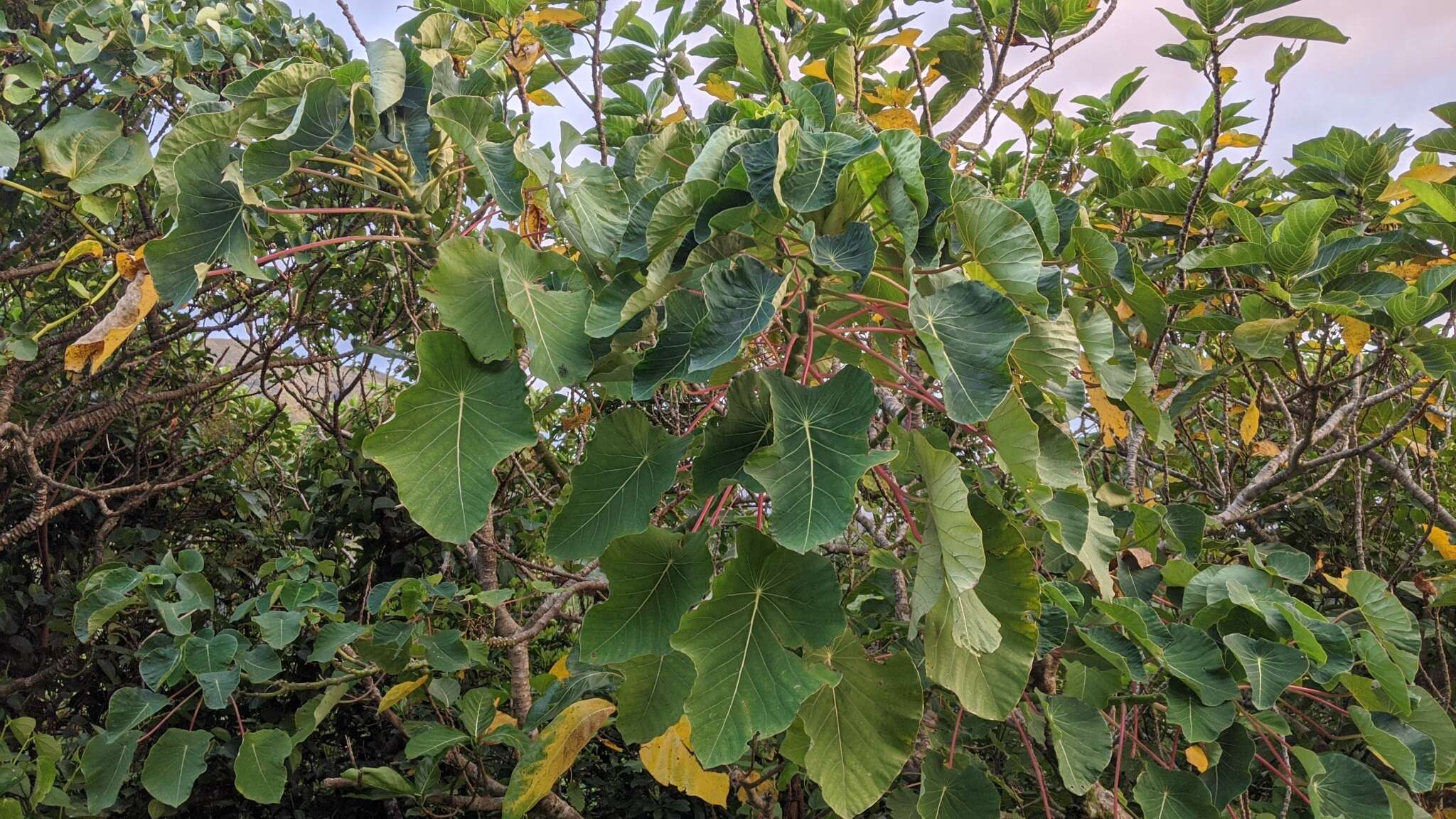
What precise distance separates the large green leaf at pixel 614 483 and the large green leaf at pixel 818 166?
322 millimetres

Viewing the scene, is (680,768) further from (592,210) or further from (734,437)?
(592,210)

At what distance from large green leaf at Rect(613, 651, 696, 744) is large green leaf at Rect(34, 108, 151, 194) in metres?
1.25

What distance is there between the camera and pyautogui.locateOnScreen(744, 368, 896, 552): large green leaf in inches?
32.3

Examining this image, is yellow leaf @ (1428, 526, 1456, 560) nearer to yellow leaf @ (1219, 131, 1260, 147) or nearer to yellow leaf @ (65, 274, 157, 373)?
yellow leaf @ (1219, 131, 1260, 147)

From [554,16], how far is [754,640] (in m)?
1.31

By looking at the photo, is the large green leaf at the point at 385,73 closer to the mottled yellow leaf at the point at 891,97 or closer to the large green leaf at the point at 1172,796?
the mottled yellow leaf at the point at 891,97

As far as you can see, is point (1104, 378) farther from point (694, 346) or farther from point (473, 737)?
point (473, 737)

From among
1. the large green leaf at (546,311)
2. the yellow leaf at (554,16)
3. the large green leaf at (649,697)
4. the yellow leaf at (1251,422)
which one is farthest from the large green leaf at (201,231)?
the yellow leaf at (1251,422)

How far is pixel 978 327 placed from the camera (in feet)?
2.83

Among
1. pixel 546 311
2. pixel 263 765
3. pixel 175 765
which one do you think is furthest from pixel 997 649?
pixel 175 765

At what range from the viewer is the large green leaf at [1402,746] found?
1286 mm

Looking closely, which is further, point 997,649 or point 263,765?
point 263,765

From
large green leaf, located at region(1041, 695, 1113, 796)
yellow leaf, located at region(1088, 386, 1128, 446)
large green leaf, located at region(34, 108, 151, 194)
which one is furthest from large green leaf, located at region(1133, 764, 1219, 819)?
large green leaf, located at region(34, 108, 151, 194)

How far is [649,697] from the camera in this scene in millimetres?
1107
